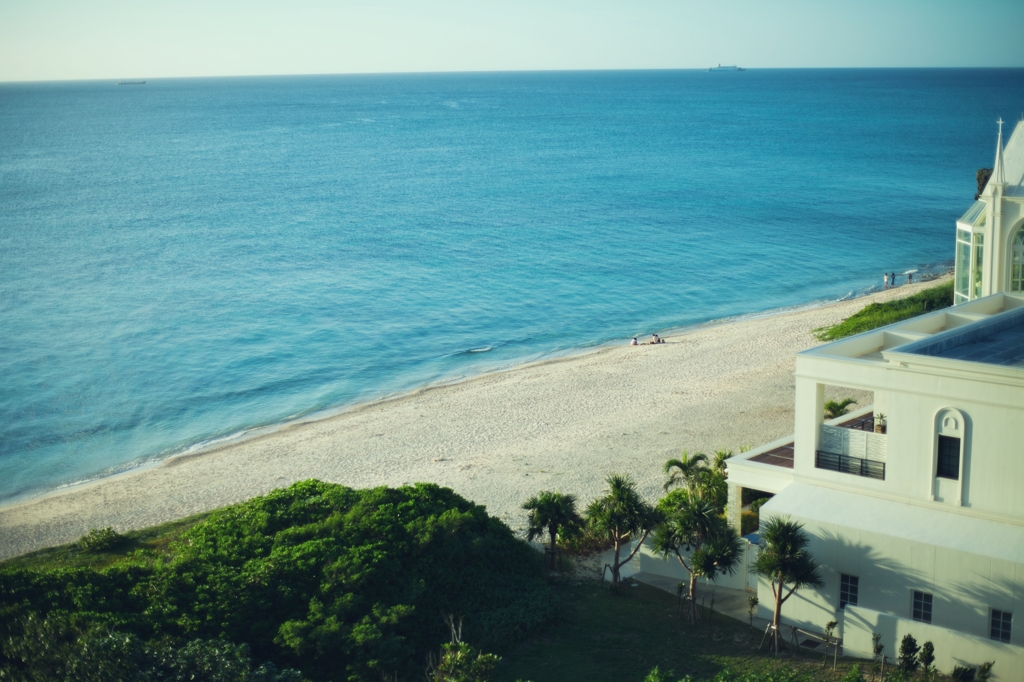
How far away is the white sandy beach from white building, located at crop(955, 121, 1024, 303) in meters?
7.81

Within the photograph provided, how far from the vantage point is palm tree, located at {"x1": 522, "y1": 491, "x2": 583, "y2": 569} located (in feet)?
63.1

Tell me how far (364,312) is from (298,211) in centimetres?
3210

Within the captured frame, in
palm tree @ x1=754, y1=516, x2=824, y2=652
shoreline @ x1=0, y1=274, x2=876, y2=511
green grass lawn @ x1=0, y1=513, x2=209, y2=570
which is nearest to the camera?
palm tree @ x1=754, y1=516, x2=824, y2=652

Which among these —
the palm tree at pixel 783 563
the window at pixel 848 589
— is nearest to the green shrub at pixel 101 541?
the palm tree at pixel 783 563

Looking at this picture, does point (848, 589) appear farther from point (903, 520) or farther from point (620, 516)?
point (620, 516)

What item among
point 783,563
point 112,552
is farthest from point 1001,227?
point 112,552

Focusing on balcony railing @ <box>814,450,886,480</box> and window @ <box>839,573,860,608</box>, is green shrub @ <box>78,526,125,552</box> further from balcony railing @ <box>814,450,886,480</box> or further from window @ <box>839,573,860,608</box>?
window @ <box>839,573,860,608</box>

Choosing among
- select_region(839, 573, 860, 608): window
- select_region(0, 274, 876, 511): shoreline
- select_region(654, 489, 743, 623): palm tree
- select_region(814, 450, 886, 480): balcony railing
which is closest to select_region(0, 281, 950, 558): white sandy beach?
select_region(0, 274, 876, 511): shoreline

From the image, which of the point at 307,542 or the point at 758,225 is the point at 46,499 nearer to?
the point at 307,542

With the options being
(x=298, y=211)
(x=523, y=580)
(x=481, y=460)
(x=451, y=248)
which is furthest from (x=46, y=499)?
(x=298, y=211)

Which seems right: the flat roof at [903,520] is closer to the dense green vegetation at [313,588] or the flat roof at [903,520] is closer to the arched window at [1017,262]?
the dense green vegetation at [313,588]

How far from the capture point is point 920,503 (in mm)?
16656

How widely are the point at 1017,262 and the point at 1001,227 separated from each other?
3.49ft

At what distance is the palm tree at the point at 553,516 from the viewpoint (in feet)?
63.1
